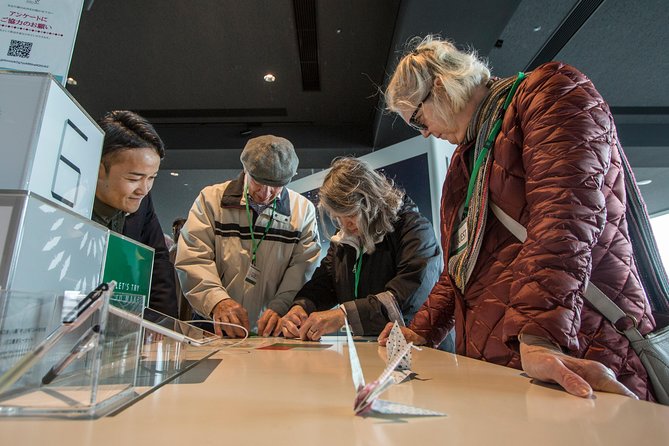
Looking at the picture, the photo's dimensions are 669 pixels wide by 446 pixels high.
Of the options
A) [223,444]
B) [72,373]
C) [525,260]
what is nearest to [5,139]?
[72,373]

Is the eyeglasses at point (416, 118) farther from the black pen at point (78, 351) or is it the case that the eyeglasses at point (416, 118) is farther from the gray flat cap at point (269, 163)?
the black pen at point (78, 351)

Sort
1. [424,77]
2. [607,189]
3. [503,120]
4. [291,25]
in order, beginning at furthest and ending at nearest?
[291,25]
[424,77]
[503,120]
[607,189]

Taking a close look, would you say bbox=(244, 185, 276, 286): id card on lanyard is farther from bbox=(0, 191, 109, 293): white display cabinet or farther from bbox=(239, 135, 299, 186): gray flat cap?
bbox=(0, 191, 109, 293): white display cabinet

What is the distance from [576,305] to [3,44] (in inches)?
51.9

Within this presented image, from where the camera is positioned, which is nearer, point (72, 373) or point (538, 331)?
point (72, 373)

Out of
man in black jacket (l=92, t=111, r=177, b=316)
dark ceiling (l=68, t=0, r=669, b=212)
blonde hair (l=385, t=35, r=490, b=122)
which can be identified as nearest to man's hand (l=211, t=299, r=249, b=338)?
man in black jacket (l=92, t=111, r=177, b=316)

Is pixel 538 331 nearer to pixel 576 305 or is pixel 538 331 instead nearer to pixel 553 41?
pixel 576 305

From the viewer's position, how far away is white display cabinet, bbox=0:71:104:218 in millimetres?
658

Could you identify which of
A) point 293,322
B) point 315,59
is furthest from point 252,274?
point 315,59

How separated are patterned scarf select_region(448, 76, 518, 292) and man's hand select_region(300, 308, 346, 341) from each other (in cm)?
54

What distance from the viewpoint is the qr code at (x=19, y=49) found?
97 centimetres

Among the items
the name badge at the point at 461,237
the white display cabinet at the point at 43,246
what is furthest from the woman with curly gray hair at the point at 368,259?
the white display cabinet at the point at 43,246

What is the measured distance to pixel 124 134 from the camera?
4.35ft

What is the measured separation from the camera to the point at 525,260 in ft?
2.33
